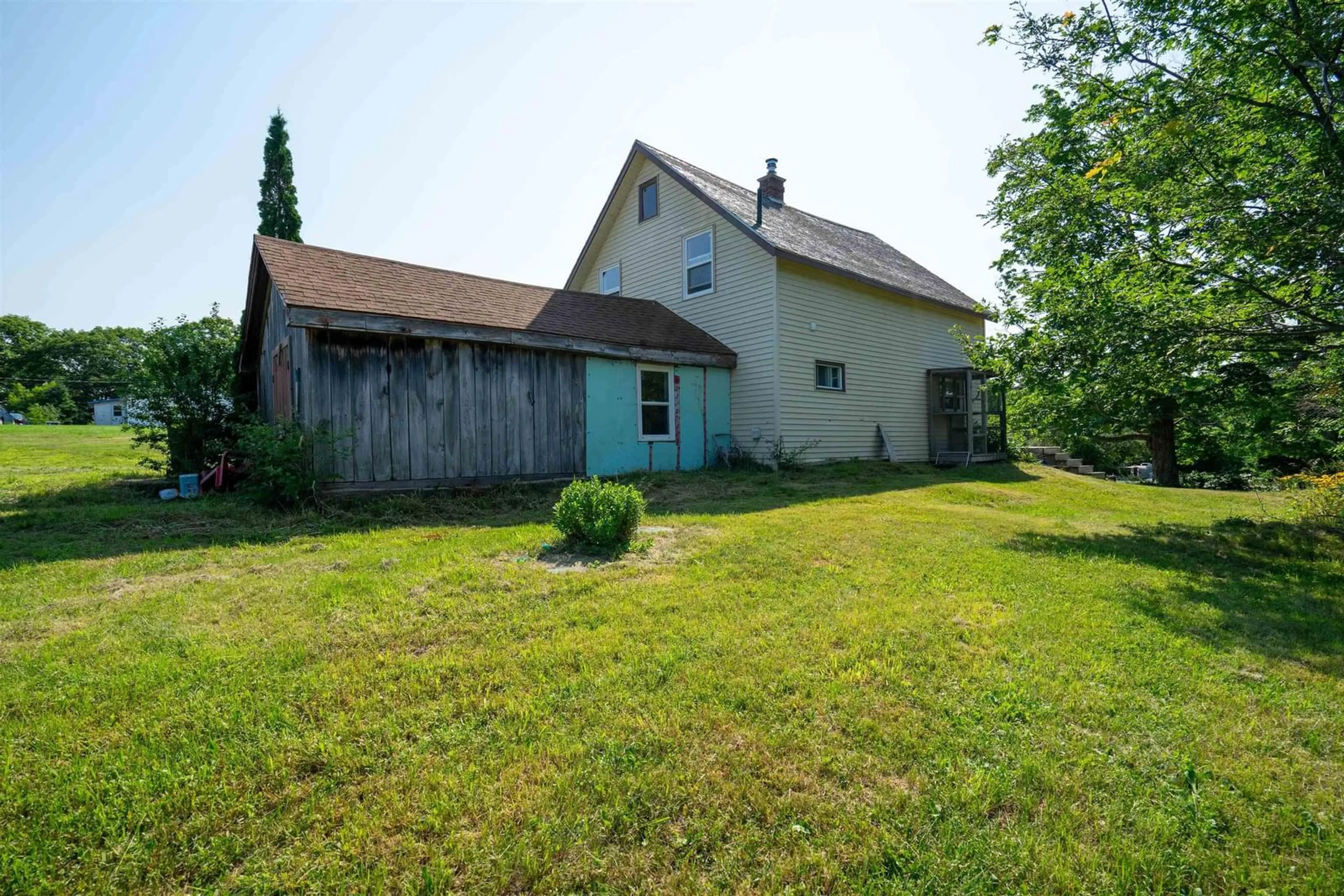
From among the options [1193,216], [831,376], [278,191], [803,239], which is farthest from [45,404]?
[1193,216]

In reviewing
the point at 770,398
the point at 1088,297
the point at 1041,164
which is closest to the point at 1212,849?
the point at 1088,297

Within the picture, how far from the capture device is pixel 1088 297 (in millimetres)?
7484

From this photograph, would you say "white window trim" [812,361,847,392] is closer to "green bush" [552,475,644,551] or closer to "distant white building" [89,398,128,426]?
"green bush" [552,475,644,551]

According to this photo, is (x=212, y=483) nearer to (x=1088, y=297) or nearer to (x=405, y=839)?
(x=405, y=839)

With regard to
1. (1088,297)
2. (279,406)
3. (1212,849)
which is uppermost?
(1088,297)

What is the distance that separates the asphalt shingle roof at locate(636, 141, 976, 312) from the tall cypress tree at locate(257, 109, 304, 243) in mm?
18889

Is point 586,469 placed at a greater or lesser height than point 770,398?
lesser

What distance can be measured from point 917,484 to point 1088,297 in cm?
520

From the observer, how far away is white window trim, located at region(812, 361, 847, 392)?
536 inches

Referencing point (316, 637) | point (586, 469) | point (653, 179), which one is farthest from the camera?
point (653, 179)

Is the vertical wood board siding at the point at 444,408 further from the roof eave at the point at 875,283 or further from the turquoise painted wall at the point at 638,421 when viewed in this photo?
the roof eave at the point at 875,283

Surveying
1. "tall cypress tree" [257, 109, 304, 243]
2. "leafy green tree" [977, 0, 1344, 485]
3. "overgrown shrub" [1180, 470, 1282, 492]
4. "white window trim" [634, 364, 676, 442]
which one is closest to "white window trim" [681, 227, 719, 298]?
"white window trim" [634, 364, 676, 442]

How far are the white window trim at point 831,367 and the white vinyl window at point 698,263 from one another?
314 cm

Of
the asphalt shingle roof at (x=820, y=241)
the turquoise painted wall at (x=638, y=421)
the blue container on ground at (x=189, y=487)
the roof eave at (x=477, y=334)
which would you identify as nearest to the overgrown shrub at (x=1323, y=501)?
the asphalt shingle roof at (x=820, y=241)
